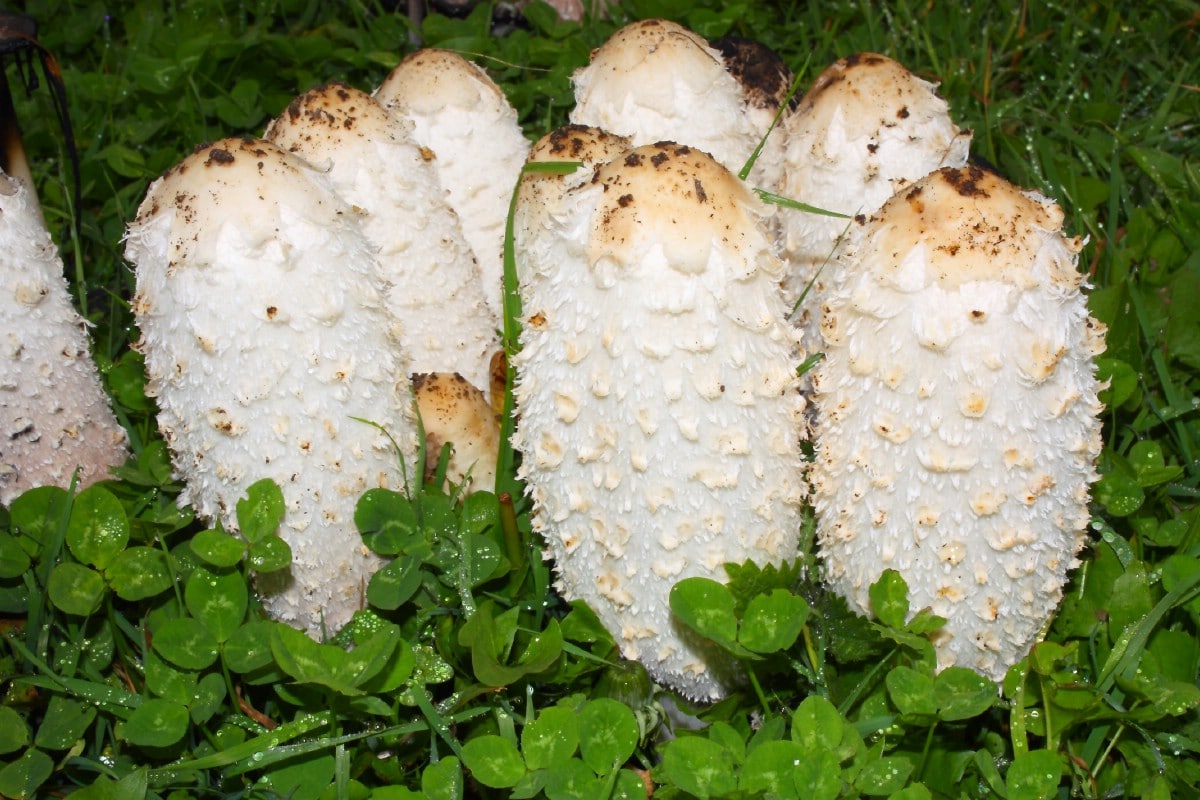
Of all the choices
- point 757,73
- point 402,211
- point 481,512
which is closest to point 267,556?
→ point 481,512

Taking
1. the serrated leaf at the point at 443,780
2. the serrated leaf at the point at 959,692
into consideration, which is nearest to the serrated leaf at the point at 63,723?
the serrated leaf at the point at 443,780

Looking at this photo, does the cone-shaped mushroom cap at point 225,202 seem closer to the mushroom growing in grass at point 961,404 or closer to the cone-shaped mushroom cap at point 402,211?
the cone-shaped mushroom cap at point 402,211

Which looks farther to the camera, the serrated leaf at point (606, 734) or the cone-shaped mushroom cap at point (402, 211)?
the cone-shaped mushroom cap at point (402, 211)

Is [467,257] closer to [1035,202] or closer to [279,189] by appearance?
[279,189]

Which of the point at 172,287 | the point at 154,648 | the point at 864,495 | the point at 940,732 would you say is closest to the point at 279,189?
the point at 172,287

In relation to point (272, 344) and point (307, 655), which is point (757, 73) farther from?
point (307, 655)

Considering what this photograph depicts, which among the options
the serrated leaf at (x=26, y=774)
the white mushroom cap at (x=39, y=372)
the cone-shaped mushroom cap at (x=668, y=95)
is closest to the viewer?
the serrated leaf at (x=26, y=774)

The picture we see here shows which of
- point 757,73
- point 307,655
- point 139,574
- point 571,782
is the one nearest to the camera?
point 571,782
